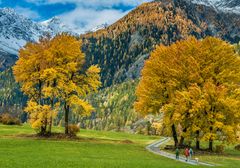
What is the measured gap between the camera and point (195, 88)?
6366 centimetres

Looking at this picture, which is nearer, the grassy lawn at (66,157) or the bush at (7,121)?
the grassy lawn at (66,157)

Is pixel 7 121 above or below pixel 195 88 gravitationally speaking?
below

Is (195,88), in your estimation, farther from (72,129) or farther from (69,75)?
(72,129)

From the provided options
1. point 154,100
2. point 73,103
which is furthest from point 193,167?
point 73,103

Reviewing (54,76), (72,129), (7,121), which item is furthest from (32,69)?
(7,121)

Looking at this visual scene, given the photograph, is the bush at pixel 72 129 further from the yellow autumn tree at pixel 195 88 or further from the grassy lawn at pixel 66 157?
the yellow autumn tree at pixel 195 88

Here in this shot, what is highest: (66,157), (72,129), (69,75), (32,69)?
(32,69)

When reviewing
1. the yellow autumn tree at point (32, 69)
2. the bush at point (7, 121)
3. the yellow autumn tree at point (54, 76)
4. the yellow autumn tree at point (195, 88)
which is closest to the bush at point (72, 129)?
the yellow autumn tree at point (54, 76)

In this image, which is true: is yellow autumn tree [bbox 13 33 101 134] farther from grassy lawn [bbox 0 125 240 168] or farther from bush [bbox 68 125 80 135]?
grassy lawn [bbox 0 125 240 168]

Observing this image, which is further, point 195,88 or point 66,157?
point 195,88

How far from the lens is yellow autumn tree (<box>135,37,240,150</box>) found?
206 feet

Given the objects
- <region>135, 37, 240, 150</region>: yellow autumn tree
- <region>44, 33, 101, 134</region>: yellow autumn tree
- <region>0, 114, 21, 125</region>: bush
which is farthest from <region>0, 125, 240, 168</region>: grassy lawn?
<region>0, 114, 21, 125</region>: bush

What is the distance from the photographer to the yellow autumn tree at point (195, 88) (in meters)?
62.7

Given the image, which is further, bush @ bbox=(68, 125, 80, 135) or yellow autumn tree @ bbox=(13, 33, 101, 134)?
bush @ bbox=(68, 125, 80, 135)
